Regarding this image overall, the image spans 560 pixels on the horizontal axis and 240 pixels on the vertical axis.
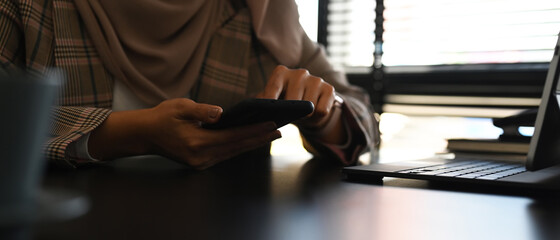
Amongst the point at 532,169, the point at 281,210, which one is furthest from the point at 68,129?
the point at 532,169

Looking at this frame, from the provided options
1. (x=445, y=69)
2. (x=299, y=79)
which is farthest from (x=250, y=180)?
(x=445, y=69)

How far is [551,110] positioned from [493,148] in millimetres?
375

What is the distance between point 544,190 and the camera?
503 millimetres

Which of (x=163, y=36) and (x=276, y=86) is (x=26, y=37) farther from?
(x=276, y=86)

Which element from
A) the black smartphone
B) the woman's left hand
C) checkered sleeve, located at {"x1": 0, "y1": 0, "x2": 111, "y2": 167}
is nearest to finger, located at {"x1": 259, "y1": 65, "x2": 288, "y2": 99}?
the woman's left hand

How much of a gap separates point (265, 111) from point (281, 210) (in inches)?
7.7

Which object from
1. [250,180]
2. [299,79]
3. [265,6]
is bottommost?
[250,180]

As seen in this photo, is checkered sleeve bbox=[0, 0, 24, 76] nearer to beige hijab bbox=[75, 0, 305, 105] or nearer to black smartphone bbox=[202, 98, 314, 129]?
beige hijab bbox=[75, 0, 305, 105]

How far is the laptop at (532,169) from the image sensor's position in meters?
0.52

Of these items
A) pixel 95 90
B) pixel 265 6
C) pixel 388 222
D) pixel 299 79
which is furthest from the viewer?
pixel 265 6

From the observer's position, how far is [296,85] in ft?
2.67

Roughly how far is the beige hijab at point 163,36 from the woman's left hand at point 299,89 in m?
0.27

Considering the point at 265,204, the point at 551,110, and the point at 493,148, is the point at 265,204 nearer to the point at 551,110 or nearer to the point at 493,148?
the point at 551,110

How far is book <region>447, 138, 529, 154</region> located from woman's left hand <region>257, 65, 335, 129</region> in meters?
0.25
